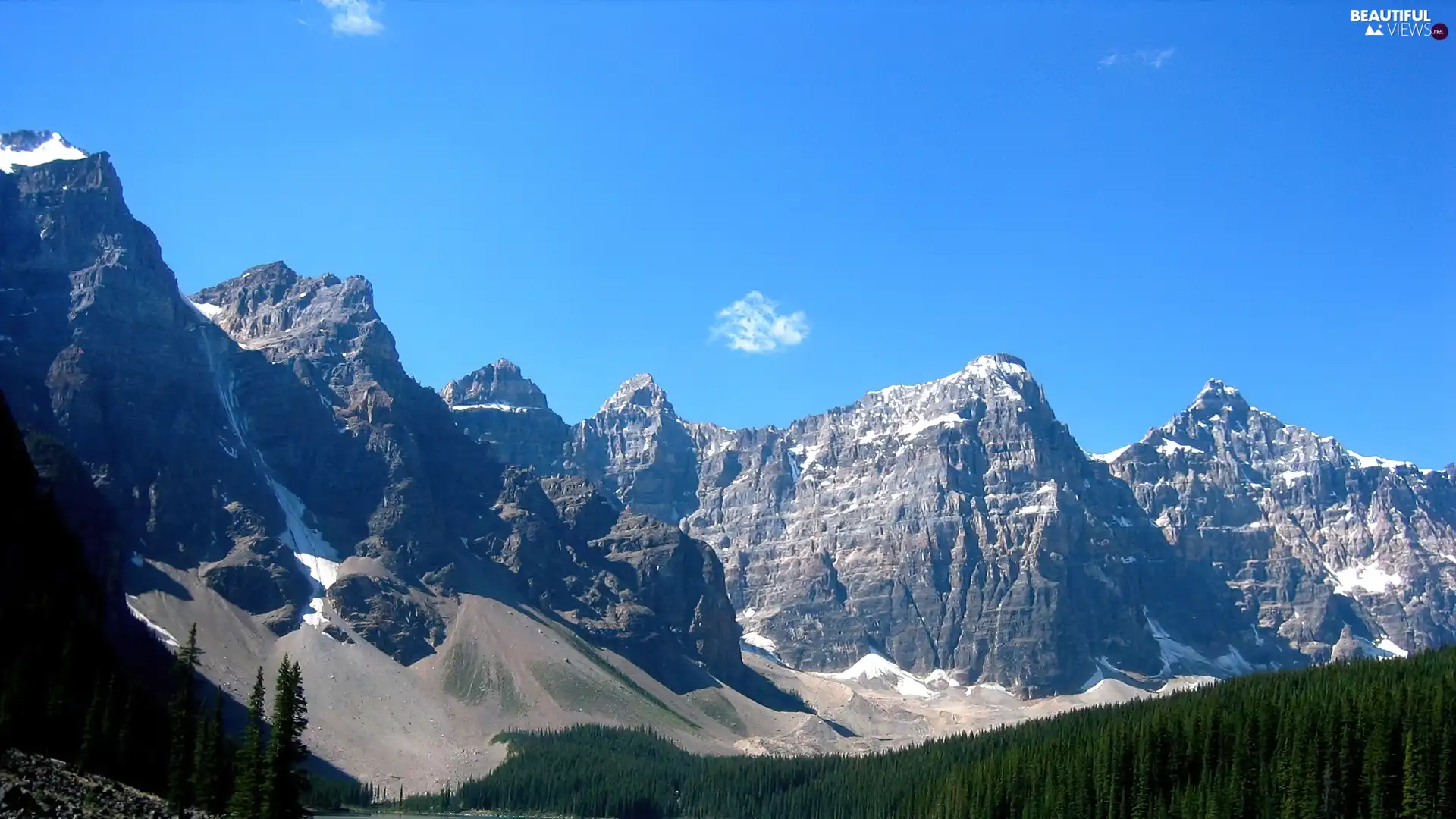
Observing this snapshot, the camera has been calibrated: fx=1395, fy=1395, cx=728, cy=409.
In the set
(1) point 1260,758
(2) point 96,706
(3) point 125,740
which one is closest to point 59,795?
(2) point 96,706

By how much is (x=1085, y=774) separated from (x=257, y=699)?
96.1 m

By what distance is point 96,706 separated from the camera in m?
107

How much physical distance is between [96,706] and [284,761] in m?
30.6

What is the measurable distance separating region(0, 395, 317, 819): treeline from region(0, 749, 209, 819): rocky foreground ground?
6.78 meters

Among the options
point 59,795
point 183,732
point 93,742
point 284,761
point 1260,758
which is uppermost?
point 1260,758

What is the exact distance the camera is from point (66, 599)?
14762cm

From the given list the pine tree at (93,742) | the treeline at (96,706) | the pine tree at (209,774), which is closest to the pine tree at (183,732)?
the treeline at (96,706)

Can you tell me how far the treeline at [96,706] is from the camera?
3386 inches

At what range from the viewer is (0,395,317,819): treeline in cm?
8600

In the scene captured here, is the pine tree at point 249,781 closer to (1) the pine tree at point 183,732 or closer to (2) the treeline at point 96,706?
(2) the treeline at point 96,706

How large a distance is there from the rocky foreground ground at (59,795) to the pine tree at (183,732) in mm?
17013

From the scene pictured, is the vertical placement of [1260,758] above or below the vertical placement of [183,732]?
above

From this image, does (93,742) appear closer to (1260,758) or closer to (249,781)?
(249,781)

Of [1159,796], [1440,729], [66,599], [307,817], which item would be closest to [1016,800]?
[1159,796]
